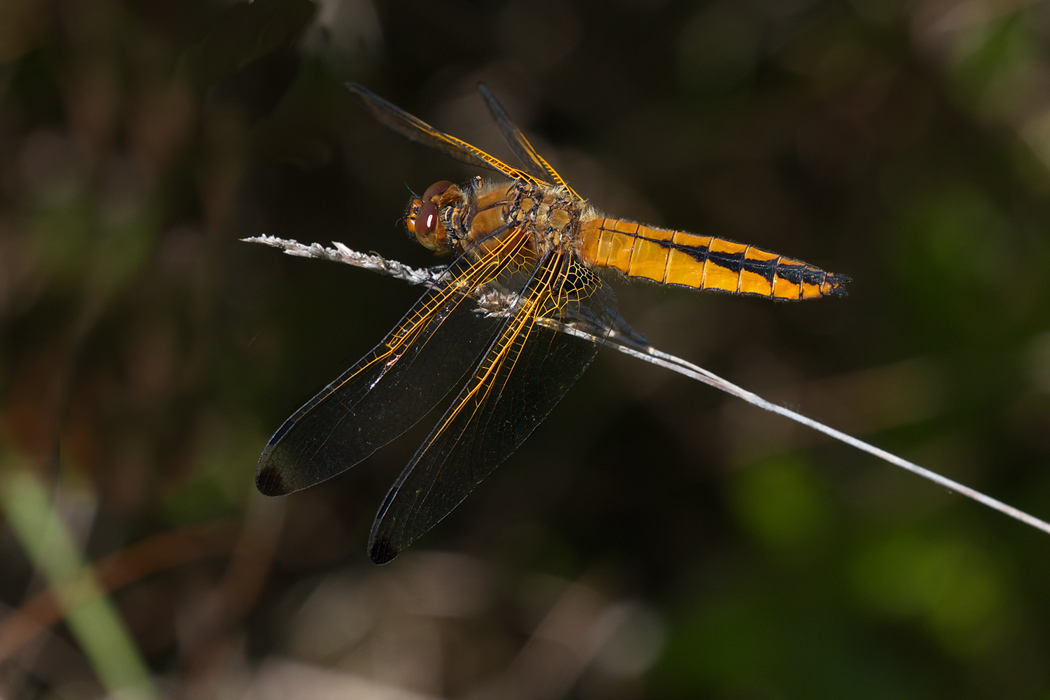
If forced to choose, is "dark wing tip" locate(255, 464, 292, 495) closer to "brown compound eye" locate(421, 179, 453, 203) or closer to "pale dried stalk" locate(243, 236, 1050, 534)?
"pale dried stalk" locate(243, 236, 1050, 534)

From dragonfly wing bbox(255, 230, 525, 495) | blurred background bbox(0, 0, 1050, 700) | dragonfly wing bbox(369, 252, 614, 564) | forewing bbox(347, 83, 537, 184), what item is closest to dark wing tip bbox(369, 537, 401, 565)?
dragonfly wing bbox(369, 252, 614, 564)

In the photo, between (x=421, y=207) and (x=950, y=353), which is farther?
(x=950, y=353)

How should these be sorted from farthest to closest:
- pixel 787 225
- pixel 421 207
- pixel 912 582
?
pixel 787 225
pixel 421 207
pixel 912 582

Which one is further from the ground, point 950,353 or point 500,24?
point 500,24

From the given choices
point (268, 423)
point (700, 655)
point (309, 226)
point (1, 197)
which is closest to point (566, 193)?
point (309, 226)

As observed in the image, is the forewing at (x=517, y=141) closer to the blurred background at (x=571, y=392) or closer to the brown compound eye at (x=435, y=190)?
the blurred background at (x=571, y=392)

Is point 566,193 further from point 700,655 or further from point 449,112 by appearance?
point 700,655

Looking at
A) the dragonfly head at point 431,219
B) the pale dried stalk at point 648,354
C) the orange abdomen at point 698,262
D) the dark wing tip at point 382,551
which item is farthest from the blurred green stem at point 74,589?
the orange abdomen at point 698,262
